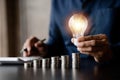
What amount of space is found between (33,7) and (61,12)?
0.84 meters

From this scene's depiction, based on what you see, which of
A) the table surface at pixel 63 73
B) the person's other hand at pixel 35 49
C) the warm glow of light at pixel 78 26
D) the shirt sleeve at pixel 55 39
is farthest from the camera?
the shirt sleeve at pixel 55 39

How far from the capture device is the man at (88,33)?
43.0 inches

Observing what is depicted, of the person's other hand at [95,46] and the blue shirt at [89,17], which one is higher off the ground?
the blue shirt at [89,17]

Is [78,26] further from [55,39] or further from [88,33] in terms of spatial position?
[55,39]

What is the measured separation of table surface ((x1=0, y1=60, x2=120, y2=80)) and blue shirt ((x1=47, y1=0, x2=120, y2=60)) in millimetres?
251

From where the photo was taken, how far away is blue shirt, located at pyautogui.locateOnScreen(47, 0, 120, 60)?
4.51ft

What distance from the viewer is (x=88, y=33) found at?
1.43 m

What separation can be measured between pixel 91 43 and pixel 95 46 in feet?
0.06

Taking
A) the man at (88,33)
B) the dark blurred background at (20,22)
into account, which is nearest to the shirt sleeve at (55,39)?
the man at (88,33)

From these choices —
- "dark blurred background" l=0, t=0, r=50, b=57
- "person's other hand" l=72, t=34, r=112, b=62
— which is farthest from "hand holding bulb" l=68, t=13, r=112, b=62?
"dark blurred background" l=0, t=0, r=50, b=57

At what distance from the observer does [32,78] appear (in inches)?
35.0

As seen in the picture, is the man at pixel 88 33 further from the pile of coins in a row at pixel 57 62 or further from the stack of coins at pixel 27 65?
the stack of coins at pixel 27 65

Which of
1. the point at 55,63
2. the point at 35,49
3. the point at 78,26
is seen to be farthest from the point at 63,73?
the point at 35,49

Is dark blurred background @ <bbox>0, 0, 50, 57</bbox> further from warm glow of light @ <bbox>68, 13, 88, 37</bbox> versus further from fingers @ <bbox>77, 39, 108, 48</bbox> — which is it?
fingers @ <bbox>77, 39, 108, 48</bbox>
